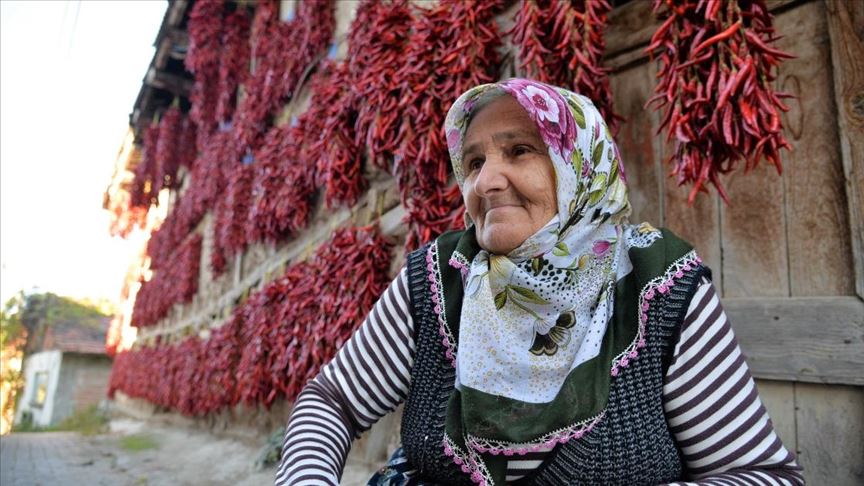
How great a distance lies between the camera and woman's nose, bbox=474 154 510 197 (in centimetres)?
139

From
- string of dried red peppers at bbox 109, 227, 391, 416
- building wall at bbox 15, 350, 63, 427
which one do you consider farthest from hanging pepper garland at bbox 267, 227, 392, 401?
building wall at bbox 15, 350, 63, 427

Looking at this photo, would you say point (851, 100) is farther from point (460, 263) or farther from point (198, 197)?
point (198, 197)

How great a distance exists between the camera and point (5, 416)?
69.9 ft

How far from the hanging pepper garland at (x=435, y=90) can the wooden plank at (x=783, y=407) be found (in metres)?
1.26

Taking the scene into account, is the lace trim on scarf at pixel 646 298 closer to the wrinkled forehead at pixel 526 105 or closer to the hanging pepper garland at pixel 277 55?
the wrinkled forehead at pixel 526 105

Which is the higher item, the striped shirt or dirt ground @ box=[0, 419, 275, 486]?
the striped shirt

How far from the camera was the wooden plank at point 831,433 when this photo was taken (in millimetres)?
1563

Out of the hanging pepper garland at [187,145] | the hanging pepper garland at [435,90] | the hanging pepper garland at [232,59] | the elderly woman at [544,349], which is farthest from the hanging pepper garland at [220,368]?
the hanging pepper garland at [187,145]

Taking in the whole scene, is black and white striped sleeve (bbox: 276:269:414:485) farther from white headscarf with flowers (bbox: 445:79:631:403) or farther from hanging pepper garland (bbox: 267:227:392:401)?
hanging pepper garland (bbox: 267:227:392:401)

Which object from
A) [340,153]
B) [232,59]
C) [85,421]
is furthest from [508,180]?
[85,421]

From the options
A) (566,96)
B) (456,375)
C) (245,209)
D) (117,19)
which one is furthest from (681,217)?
(117,19)

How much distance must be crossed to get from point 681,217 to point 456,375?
1152mm

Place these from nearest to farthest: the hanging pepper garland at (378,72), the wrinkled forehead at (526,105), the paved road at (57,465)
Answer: the wrinkled forehead at (526,105) < the hanging pepper garland at (378,72) < the paved road at (57,465)

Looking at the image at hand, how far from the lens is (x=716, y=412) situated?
1.18 m
